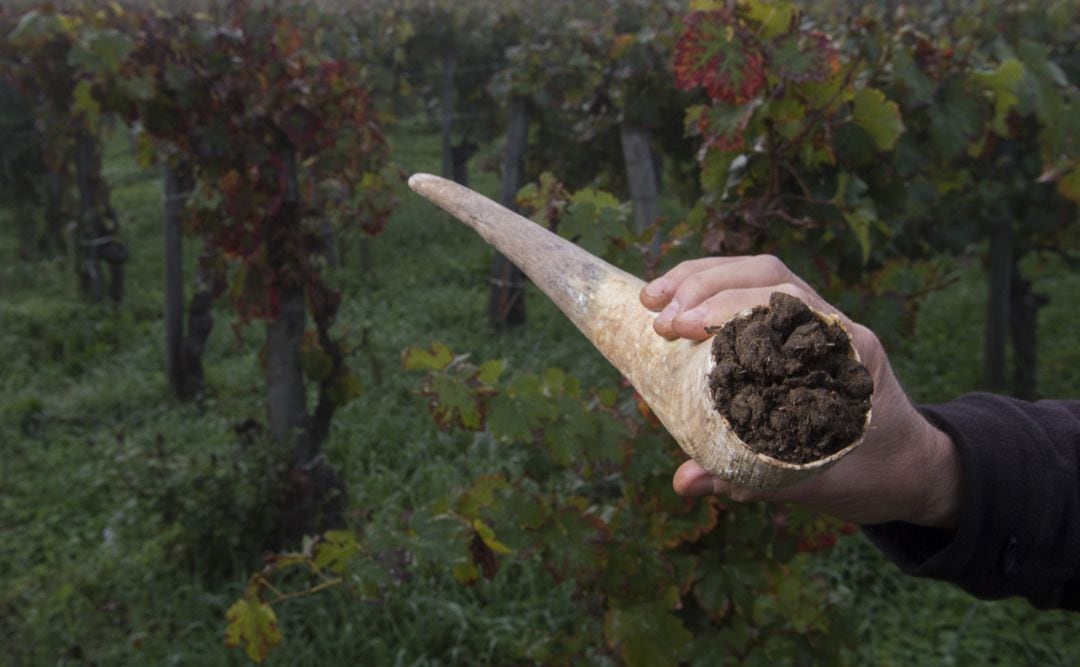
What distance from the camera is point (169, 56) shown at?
12.3 feet

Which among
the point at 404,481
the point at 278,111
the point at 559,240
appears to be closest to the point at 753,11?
the point at 559,240

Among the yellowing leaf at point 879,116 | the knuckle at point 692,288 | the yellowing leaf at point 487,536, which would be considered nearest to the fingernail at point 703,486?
the knuckle at point 692,288

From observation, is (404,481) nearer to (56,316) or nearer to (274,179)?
(274,179)

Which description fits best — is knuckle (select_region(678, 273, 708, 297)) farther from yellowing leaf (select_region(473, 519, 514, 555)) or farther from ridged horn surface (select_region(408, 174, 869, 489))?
yellowing leaf (select_region(473, 519, 514, 555))

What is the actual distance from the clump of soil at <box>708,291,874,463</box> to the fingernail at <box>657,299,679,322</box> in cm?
13

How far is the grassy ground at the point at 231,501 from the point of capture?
12.0 ft

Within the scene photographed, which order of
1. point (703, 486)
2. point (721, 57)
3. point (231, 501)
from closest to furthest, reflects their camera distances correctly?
point (703, 486) → point (721, 57) → point (231, 501)

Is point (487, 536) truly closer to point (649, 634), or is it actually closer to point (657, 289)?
point (649, 634)

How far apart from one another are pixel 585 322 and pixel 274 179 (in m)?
3.03

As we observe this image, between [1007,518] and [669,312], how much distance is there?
641 mm

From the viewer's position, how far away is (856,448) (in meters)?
0.96

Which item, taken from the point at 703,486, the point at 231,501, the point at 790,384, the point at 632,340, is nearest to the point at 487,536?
the point at 703,486

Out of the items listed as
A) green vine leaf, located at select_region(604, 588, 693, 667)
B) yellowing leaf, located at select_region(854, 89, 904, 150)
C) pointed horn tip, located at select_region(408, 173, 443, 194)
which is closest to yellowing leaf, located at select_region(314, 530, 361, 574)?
green vine leaf, located at select_region(604, 588, 693, 667)

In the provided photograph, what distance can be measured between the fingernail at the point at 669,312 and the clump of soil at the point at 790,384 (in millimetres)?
126
